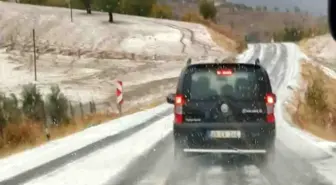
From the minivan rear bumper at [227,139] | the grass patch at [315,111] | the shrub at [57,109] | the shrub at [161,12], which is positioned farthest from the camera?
the shrub at [161,12]

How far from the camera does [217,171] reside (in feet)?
40.8

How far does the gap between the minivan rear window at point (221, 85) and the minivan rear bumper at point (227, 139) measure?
52 centimetres

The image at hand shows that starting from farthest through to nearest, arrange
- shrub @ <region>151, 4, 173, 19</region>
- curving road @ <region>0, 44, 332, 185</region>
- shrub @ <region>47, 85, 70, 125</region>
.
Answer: shrub @ <region>151, 4, 173, 19</region> → shrub @ <region>47, 85, 70, 125</region> → curving road @ <region>0, 44, 332, 185</region>

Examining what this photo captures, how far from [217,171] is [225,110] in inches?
43.1

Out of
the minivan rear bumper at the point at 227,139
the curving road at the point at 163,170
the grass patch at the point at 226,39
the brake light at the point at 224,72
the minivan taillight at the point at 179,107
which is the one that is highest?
the brake light at the point at 224,72

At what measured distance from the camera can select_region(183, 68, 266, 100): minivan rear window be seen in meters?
12.6

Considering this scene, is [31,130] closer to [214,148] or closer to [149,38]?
[214,148]

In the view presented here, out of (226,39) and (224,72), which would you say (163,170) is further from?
(226,39)

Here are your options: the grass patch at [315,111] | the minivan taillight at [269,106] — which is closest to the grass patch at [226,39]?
the grass patch at [315,111]

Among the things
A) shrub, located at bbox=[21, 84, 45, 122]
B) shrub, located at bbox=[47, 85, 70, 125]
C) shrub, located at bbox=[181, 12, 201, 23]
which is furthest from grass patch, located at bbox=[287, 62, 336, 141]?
shrub, located at bbox=[181, 12, 201, 23]

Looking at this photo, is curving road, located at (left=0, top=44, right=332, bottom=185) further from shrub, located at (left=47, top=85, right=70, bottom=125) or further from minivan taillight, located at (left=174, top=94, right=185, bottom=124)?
shrub, located at (left=47, top=85, right=70, bottom=125)

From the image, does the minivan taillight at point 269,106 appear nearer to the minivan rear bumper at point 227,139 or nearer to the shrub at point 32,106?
the minivan rear bumper at point 227,139

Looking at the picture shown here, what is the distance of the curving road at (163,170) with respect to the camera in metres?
11.0

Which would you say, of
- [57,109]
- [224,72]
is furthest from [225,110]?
[57,109]
